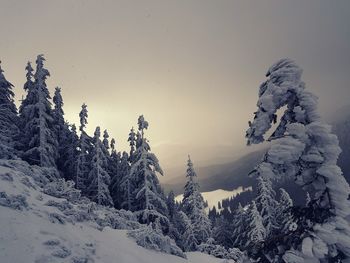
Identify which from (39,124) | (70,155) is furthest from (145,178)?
(70,155)

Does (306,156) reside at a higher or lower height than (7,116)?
lower

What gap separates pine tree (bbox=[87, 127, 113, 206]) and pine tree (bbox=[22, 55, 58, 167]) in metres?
5.70

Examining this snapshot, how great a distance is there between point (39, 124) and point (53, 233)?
28.2m

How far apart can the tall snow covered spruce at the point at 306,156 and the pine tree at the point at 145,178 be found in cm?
2952

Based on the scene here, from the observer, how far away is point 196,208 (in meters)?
48.0

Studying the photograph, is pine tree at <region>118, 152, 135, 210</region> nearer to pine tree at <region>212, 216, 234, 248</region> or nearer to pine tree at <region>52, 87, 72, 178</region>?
pine tree at <region>52, 87, 72, 178</region>

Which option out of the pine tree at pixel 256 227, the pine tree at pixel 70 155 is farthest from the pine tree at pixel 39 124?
the pine tree at pixel 256 227

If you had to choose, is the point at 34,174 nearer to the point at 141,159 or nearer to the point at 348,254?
the point at 141,159

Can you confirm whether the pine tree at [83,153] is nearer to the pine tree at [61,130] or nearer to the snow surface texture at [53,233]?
the pine tree at [61,130]

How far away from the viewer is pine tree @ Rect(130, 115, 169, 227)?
36.4m

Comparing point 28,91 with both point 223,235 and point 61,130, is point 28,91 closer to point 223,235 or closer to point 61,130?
point 61,130

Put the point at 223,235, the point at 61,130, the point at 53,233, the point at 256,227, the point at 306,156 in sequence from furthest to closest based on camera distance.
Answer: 1. the point at 223,235
2. the point at 61,130
3. the point at 256,227
4. the point at 53,233
5. the point at 306,156

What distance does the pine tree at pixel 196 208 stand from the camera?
4603 cm

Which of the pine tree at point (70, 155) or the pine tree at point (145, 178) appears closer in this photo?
the pine tree at point (145, 178)
